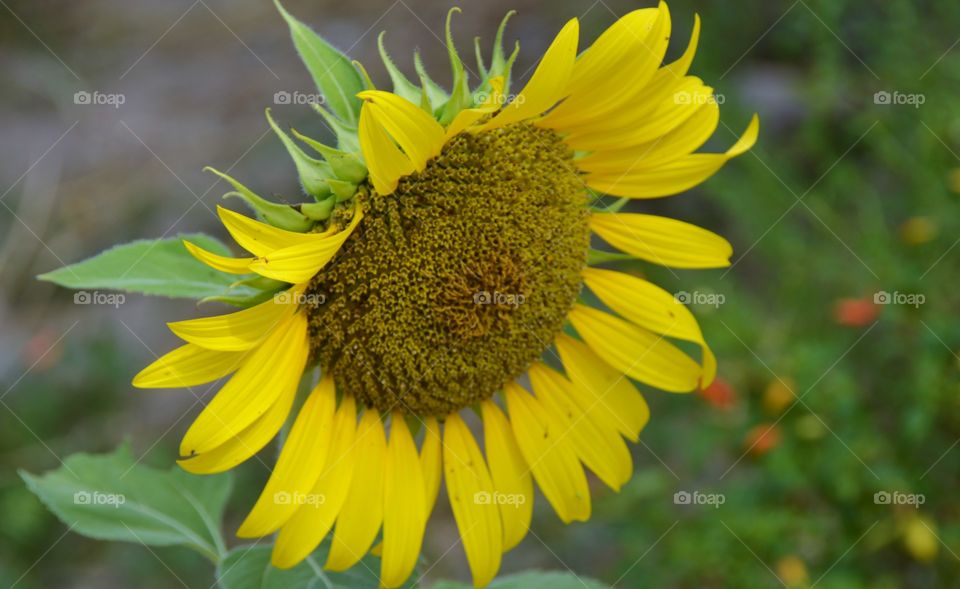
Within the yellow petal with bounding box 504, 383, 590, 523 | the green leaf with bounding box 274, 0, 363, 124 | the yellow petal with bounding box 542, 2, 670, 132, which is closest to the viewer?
the yellow petal with bounding box 542, 2, 670, 132

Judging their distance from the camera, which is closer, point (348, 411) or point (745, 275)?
point (348, 411)

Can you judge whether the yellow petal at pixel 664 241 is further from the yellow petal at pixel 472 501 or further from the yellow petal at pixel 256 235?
the yellow petal at pixel 256 235

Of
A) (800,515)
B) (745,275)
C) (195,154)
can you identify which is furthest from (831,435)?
(195,154)

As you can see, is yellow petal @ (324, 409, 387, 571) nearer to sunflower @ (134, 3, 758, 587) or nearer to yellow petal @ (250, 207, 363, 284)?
sunflower @ (134, 3, 758, 587)

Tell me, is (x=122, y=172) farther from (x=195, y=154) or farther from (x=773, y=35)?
(x=773, y=35)

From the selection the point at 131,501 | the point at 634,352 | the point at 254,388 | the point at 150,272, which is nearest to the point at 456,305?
the point at 254,388

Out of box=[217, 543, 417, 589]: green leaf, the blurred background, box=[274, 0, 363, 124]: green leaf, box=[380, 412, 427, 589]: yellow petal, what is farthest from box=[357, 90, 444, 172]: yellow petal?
the blurred background

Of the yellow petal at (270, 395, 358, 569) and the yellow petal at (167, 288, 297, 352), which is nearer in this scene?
the yellow petal at (167, 288, 297, 352)

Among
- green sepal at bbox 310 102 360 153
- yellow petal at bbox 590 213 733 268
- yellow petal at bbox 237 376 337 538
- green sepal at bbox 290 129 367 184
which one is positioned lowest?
yellow petal at bbox 590 213 733 268
